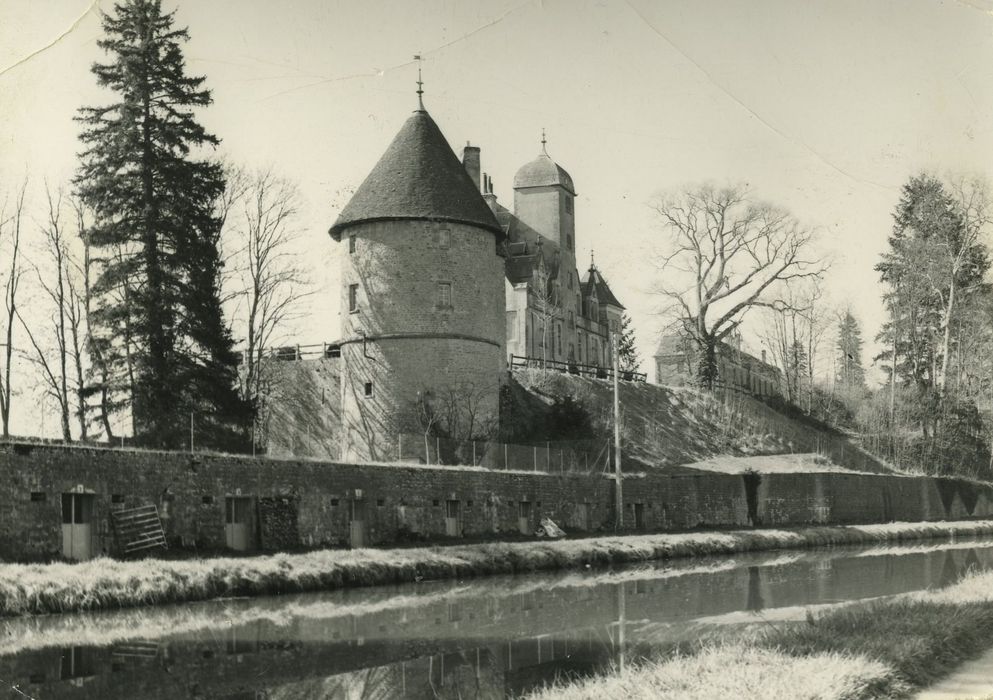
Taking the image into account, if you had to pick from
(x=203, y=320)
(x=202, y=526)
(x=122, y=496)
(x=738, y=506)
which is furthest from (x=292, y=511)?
(x=738, y=506)

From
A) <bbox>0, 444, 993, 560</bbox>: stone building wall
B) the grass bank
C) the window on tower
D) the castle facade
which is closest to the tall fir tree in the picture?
<bbox>0, 444, 993, 560</bbox>: stone building wall

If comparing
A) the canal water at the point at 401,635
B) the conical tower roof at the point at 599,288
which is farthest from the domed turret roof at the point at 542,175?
the canal water at the point at 401,635

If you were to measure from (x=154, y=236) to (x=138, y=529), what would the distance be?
44.2 feet

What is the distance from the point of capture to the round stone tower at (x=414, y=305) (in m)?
41.3

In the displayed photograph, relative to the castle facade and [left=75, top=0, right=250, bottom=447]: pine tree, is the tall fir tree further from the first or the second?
[left=75, top=0, right=250, bottom=447]: pine tree

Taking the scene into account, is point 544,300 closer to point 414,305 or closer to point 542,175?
point 542,175

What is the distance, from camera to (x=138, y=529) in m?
23.3

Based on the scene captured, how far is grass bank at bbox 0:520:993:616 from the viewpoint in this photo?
18.0 m

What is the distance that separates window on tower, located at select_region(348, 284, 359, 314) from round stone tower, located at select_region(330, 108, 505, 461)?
0.04 m

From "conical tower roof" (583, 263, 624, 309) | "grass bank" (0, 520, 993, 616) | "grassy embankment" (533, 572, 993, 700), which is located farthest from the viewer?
"conical tower roof" (583, 263, 624, 309)

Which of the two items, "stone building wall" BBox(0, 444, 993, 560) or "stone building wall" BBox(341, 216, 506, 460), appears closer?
"stone building wall" BBox(0, 444, 993, 560)

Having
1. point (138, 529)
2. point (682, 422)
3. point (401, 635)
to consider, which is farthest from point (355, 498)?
point (682, 422)

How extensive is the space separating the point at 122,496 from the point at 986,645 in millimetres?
15942

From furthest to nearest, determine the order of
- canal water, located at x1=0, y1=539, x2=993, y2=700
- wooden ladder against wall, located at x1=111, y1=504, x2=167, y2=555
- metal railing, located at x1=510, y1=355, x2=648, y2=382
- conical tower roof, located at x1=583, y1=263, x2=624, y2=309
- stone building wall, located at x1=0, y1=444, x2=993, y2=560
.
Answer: conical tower roof, located at x1=583, y1=263, x2=624, y2=309 < metal railing, located at x1=510, y1=355, x2=648, y2=382 < wooden ladder against wall, located at x1=111, y1=504, x2=167, y2=555 < stone building wall, located at x1=0, y1=444, x2=993, y2=560 < canal water, located at x1=0, y1=539, x2=993, y2=700
